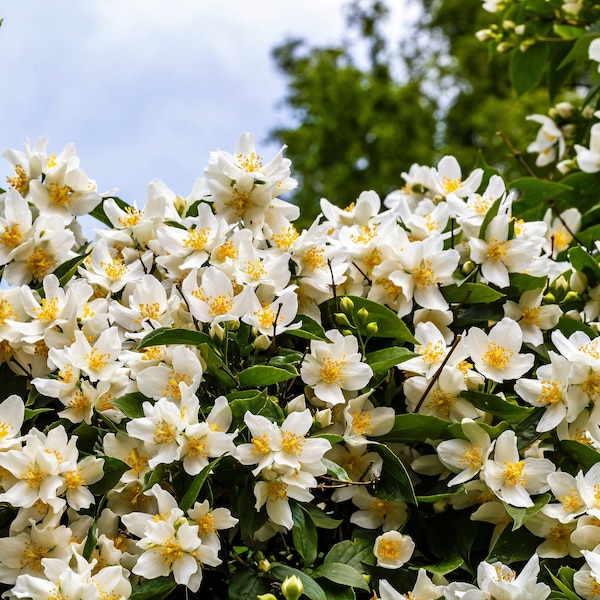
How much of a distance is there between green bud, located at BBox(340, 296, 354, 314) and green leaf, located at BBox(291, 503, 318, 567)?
0.37 metres

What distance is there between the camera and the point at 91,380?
140cm

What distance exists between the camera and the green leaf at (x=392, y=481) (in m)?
1.42

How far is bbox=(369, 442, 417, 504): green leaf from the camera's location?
1.42m

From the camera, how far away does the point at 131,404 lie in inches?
54.5

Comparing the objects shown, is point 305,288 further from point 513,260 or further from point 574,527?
point 574,527

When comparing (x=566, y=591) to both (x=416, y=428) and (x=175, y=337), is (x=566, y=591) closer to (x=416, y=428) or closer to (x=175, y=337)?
(x=416, y=428)

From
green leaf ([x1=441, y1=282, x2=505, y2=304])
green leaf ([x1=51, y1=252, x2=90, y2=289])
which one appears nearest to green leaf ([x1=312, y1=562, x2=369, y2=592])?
green leaf ([x1=441, y1=282, x2=505, y2=304])

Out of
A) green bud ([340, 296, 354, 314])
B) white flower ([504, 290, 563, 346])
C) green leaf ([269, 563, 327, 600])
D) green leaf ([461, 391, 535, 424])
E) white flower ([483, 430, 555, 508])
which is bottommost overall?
green leaf ([269, 563, 327, 600])

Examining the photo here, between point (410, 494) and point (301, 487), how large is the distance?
21cm

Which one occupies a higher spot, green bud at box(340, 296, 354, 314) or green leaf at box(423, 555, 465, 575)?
green bud at box(340, 296, 354, 314)

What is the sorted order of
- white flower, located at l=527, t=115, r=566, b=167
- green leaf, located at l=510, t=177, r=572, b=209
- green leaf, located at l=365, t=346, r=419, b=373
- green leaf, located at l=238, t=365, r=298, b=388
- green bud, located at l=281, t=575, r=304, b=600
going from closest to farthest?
green bud, located at l=281, t=575, r=304, b=600
green leaf, located at l=238, t=365, r=298, b=388
green leaf, located at l=365, t=346, r=419, b=373
green leaf, located at l=510, t=177, r=572, b=209
white flower, located at l=527, t=115, r=566, b=167

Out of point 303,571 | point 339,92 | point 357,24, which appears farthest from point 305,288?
point 357,24

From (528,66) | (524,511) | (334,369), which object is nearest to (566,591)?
(524,511)

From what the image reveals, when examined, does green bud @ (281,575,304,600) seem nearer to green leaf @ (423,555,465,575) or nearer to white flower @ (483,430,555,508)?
green leaf @ (423,555,465,575)
